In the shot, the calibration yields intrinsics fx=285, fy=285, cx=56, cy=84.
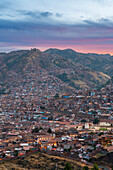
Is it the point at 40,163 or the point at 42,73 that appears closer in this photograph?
the point at 40,163

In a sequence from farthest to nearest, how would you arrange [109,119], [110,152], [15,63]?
[15,63], [109,119], [110,152]

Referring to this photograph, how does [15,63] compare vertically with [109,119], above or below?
above

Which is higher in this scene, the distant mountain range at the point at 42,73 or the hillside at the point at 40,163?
the distant mountain range at the point at 42,73

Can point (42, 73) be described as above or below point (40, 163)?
above

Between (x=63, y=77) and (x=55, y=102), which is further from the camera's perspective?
(x=63, y=77)

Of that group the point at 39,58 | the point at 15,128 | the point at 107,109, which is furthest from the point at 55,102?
the point at 39,58

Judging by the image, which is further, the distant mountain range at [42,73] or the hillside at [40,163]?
the distant mountain range at [42,73]

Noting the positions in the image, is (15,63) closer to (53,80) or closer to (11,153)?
(53,80)

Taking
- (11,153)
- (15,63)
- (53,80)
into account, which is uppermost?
(15,63)

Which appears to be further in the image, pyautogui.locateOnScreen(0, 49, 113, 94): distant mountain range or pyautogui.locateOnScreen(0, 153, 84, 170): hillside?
pyautogui.locateOnScreen(0, 49, 113, 94): distant mountain range

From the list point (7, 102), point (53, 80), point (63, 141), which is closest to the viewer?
point (63, 141)

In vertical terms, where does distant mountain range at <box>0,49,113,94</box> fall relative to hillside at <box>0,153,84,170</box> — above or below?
above
